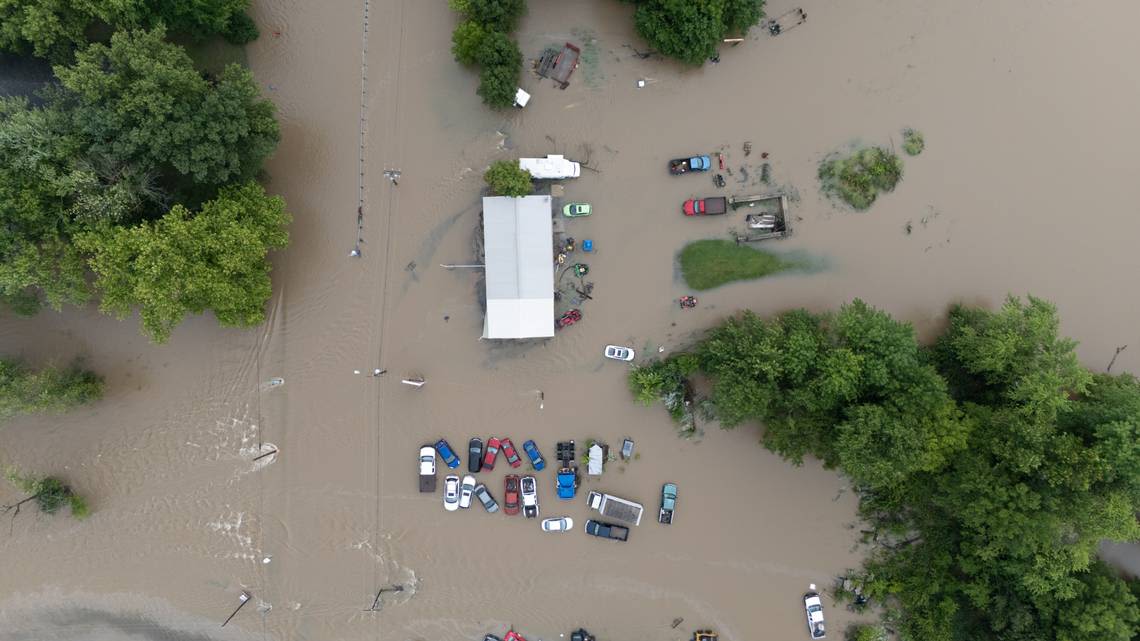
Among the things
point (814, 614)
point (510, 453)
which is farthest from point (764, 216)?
point (814, 614)

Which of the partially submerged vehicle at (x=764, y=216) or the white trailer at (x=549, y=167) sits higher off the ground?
the white trailer at (x=549, y=167)

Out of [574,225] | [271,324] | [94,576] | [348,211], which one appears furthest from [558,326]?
[94,576]

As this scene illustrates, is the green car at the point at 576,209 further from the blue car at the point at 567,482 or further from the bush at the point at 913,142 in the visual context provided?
the bush at the point at 913,142

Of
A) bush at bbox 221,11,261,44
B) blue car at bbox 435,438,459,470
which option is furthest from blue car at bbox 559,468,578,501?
bush at bbox 221,11,261,44

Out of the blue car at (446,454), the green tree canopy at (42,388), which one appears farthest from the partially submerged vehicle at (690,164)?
the green tree canopy at (42,388)

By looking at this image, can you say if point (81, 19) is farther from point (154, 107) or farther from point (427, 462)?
point (427, 462)

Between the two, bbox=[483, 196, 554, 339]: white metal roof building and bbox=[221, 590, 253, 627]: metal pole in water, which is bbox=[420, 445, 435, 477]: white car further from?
bbox=[221, 590, 253, 627]: metal pole in water
